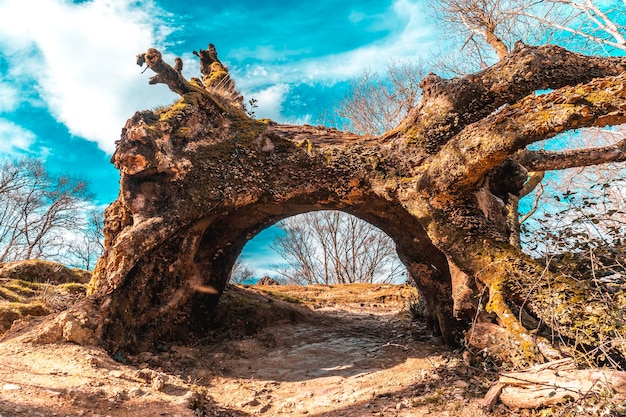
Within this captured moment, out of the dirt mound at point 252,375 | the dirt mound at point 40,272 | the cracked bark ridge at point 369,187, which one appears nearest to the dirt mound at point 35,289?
the dirt mound at point 40,272

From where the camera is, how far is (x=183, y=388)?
484cm

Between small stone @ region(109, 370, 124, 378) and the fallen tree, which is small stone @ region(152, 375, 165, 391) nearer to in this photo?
small stone @ region(109, 370, 124, 378)

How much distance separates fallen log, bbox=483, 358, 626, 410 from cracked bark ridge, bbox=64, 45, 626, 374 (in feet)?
1.33

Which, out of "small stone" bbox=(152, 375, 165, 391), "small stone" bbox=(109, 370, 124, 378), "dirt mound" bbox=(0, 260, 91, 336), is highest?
"dirt mound" bbox=(0, 260, 91, 336)

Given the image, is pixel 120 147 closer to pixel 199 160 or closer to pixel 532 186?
pixel 199 160

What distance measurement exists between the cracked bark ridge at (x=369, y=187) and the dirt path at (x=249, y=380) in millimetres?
659

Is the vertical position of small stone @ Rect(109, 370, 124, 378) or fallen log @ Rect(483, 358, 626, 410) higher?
small stone @ Rect(109, 370, 124, 378)

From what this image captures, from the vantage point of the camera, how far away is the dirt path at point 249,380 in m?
3.83

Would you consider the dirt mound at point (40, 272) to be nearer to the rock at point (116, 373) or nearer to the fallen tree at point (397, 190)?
the fallen tree at point (397, 190)

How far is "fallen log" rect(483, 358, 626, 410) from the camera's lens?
3.08 metres

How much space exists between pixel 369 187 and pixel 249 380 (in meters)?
3.35

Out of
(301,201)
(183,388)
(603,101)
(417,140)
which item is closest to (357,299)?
(301,201)

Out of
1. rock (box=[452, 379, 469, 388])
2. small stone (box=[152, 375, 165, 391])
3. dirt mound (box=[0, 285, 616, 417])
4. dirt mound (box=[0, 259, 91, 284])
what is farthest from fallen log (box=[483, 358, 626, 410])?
dirt mound (box=[0, 259, 91, 284])

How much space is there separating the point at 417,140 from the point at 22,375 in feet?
18.6
